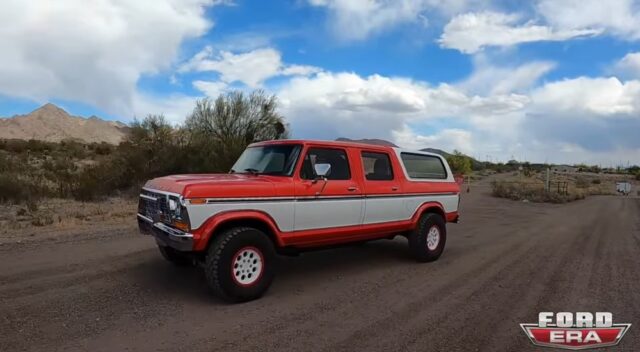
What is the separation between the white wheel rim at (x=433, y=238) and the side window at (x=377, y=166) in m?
1.42

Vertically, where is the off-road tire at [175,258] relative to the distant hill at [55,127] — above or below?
below

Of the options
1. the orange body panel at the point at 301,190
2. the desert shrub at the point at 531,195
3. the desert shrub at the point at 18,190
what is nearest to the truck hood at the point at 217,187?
the orange body panel at the point at 301,190

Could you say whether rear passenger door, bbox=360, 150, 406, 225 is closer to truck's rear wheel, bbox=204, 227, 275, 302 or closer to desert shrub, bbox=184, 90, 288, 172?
truck's rear wheel, bbox=204, 227, 275, 302

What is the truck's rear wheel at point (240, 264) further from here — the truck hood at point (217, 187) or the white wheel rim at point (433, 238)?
the white wheel rim at point (433, 238)

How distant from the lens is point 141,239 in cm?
956

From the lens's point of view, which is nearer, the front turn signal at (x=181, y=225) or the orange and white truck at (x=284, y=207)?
the front turn signal at (x=181, y=225)

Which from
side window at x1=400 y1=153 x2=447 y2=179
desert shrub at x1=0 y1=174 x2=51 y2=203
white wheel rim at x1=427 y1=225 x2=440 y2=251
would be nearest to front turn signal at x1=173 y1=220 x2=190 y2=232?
side window at x1=400 y1=153 x2=447 y2=179

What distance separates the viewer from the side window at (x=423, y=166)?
809 cm

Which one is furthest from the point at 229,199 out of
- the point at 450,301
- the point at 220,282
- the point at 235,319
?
the point at 450,301

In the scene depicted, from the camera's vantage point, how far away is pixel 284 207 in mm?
6047

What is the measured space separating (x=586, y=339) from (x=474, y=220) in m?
11.0

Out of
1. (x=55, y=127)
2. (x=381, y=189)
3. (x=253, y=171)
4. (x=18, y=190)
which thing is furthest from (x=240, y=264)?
(x=55, y=127)

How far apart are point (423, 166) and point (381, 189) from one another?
4.75ft

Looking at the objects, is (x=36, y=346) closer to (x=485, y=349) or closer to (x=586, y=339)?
(x=485, y=349)
